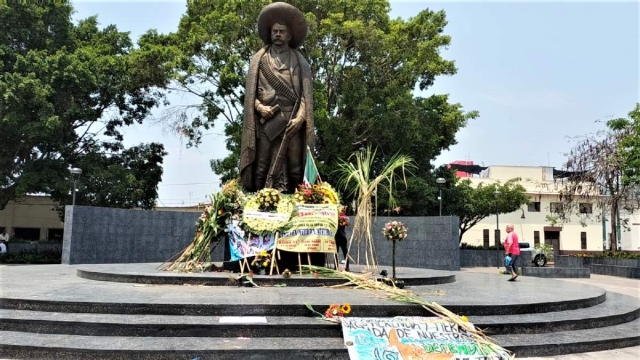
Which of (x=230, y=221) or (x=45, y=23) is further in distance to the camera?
(x=45, y=23)

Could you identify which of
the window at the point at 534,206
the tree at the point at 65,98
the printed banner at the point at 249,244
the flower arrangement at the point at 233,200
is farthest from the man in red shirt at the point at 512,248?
the window at the point at 534,206

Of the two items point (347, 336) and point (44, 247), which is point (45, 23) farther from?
point (347, 336)

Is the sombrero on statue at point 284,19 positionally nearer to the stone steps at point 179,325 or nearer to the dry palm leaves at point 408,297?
the dry palm leaves at point 408,297

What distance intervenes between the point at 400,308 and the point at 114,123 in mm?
24171

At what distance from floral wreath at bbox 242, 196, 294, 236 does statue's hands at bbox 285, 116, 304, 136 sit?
5.06 ft

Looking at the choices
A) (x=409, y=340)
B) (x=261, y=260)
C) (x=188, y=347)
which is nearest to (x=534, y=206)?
(x=261, y=260)

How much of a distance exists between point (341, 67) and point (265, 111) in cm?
1186

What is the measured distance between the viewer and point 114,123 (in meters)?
27.2

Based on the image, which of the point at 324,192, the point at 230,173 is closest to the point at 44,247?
the point at 230,173

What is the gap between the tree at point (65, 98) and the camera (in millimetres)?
21688

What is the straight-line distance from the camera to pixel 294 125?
10.2 meters

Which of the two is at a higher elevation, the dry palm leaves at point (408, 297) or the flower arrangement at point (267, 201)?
A: the flower arrangement at point (267, 201)

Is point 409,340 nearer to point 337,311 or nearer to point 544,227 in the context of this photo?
point 337,311

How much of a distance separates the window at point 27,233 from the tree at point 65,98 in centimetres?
957
